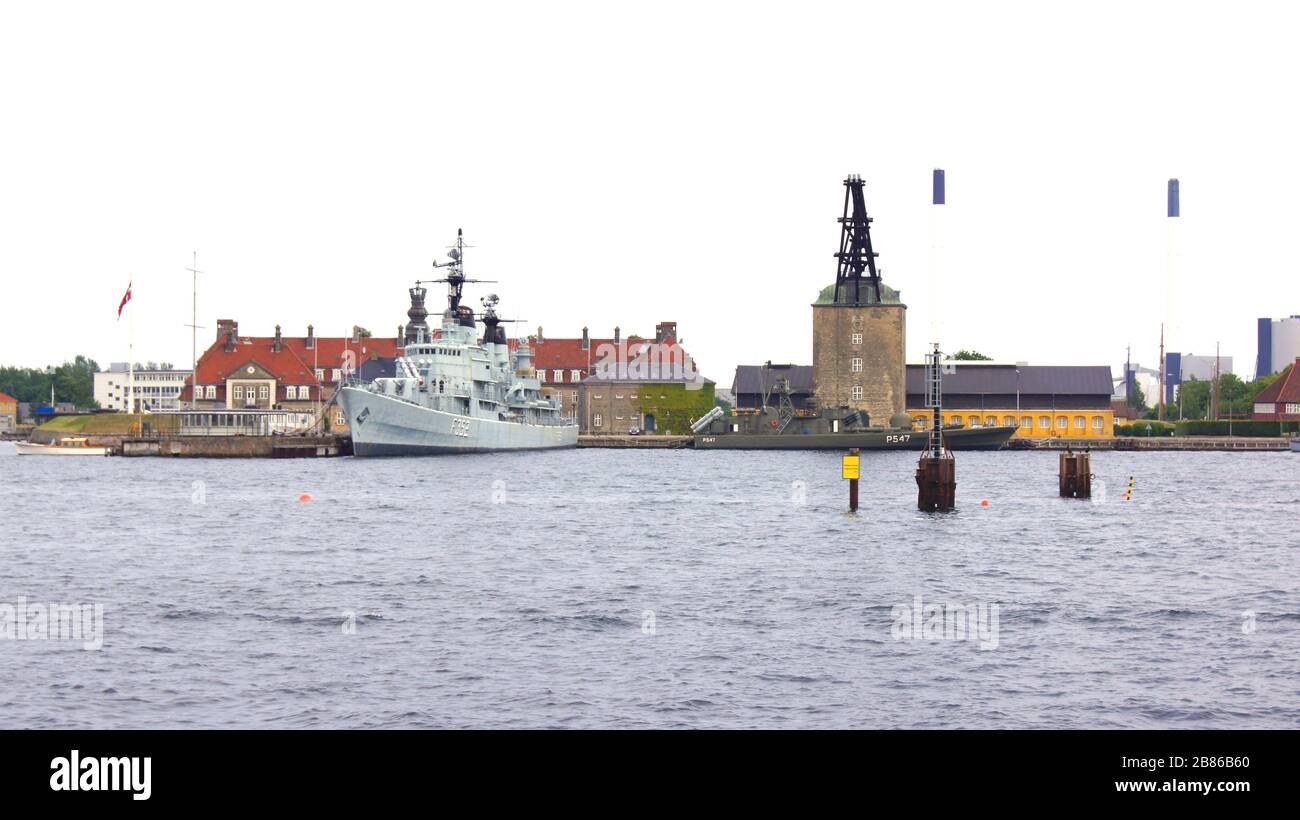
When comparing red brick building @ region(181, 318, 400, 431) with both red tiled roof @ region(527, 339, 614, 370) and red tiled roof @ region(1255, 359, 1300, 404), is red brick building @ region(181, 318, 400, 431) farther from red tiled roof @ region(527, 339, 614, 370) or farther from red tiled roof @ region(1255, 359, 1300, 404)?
red tiled roof @ region(1255, 359, 1300, 404)

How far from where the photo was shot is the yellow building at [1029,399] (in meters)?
131

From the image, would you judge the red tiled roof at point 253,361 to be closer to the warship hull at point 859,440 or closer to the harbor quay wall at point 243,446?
the harbor quay wall at point 243,446

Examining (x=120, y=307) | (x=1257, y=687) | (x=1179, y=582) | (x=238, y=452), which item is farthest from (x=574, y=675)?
(x=238, y=452)

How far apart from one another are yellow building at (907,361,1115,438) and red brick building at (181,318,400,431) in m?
54.1

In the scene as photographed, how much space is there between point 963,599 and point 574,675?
421 inches

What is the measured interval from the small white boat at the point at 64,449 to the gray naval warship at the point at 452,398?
78.5 feet

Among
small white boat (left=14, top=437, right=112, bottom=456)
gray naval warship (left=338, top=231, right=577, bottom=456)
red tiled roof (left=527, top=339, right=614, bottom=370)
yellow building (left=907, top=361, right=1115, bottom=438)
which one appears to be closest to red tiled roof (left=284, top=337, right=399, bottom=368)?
red tiled roof (left=527, top=339, right=614, bottom=370)

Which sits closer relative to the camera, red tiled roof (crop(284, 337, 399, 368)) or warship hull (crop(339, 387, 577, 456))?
warship hull (crop(339, 387, 577, 456))

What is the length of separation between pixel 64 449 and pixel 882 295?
6996 centimetres

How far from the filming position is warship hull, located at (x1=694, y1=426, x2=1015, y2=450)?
11750 centimetres

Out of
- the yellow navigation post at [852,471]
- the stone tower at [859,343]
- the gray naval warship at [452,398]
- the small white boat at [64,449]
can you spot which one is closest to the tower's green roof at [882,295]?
the stone tower at [859,343]

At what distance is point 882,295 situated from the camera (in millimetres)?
126062
